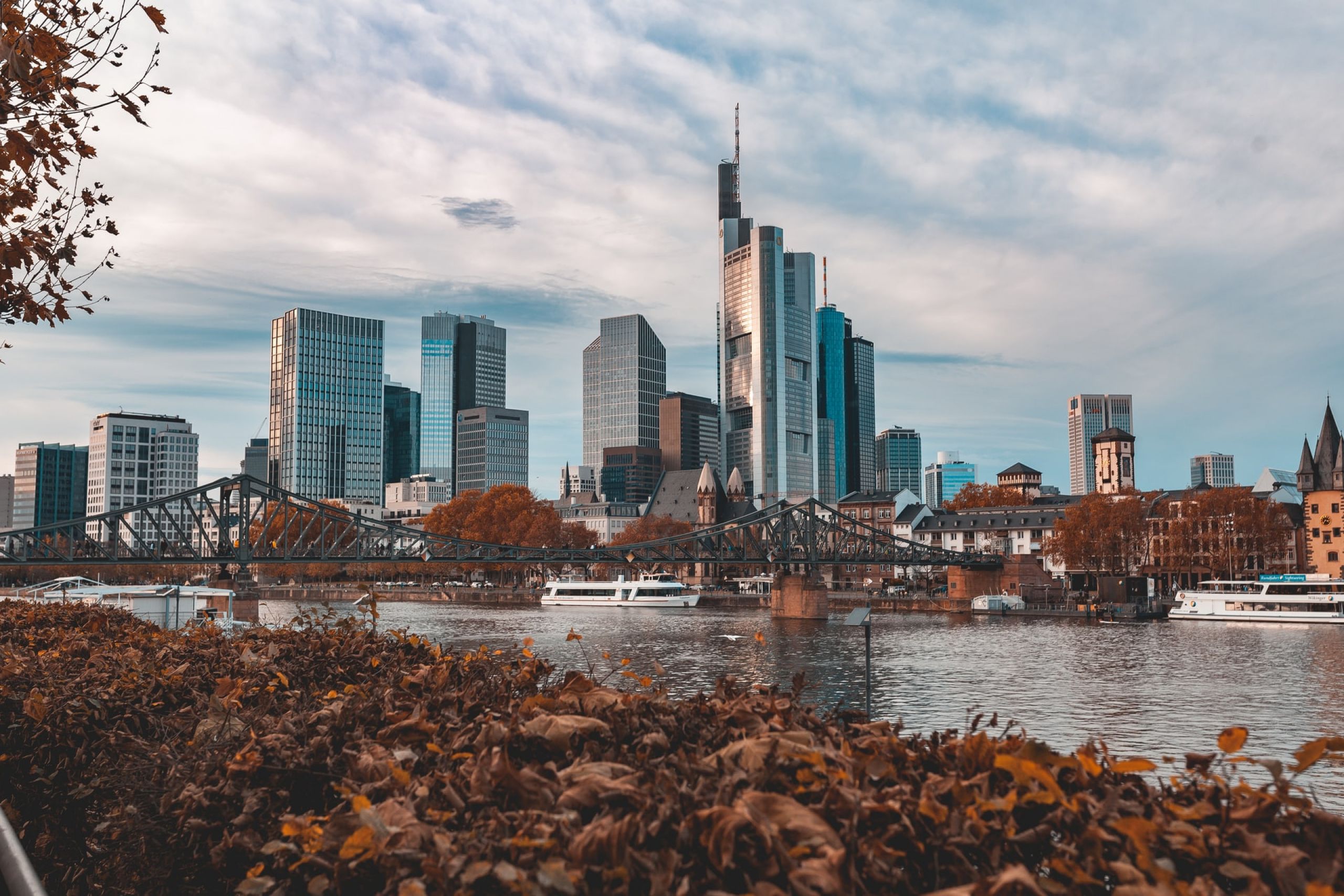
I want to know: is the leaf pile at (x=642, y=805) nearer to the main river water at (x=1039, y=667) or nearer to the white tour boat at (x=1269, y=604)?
the main river water at (x=1039, y=667)

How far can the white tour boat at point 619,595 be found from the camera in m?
122

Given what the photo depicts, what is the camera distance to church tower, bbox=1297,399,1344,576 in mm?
113062

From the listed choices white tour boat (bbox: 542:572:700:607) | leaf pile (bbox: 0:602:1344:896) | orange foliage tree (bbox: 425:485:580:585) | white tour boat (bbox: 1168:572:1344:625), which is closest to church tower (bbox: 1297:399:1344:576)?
white tour boat (bbox: 1168:572:1344:625)

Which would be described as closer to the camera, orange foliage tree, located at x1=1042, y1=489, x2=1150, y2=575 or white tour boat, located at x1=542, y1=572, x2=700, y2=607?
orange foliage tree, located at x1=1042, y1=489, x2=1150, y2=575

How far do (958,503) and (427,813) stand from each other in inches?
7258

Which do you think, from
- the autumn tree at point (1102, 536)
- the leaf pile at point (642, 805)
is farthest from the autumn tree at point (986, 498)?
the leaf pile at point (642, 805)

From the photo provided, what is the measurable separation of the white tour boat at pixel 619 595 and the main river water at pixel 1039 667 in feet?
88.6

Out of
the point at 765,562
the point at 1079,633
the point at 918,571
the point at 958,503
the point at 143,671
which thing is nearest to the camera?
the point at 143,671

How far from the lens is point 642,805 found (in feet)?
13.7

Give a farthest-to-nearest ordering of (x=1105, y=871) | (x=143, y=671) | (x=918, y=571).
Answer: (x=918, y=571)
(x=143, y=671)
(x=1105, y=871)

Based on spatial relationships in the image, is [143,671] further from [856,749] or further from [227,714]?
[856,749]

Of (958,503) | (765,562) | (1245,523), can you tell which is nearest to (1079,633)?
(765,562)

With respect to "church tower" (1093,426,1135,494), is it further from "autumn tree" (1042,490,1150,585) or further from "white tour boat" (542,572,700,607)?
"white tour boat" (542,572,700,607)

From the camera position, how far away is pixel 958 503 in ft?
598
